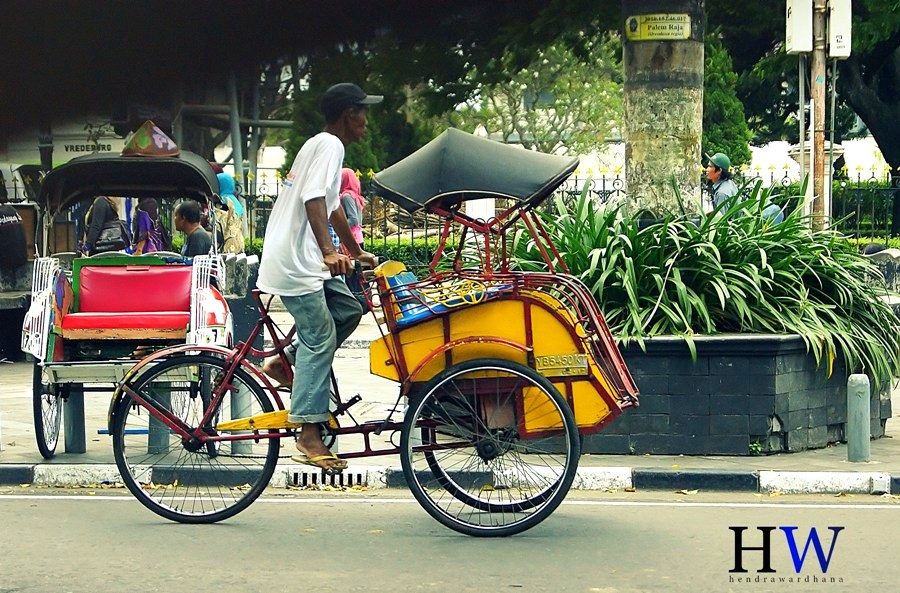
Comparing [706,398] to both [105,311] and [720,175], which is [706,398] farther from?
[720,175]

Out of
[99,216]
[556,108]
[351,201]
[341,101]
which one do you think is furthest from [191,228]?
[556,108]

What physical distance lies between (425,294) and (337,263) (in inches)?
19.7

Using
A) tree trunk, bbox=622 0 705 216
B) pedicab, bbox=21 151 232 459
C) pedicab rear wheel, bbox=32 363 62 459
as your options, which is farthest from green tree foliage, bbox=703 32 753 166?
A: pedicab rear wheel, bbox=32 363 62 459

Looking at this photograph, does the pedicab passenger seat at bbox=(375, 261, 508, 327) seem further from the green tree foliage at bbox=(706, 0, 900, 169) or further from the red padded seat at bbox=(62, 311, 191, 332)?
the green tree foliage at bbox=(706, 0, 900, 169)

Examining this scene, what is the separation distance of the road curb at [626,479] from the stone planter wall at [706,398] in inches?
21.9

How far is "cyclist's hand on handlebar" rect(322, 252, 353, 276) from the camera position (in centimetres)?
551

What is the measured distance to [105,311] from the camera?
7805 mm

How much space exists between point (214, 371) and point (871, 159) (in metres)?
53.9

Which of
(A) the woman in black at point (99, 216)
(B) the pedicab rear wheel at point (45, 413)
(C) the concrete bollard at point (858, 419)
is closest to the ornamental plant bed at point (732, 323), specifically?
(C) the concrete bollard at point (858, 419)

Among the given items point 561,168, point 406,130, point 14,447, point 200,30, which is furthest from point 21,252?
point 406,130

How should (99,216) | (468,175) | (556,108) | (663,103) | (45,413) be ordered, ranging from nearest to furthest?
(468,175) → (45,413) → (663,103) → (99,216) → (556,108)

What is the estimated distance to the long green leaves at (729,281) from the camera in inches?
310

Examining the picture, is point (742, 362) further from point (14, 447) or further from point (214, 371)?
point (14, 447)

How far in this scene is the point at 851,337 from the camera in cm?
812
